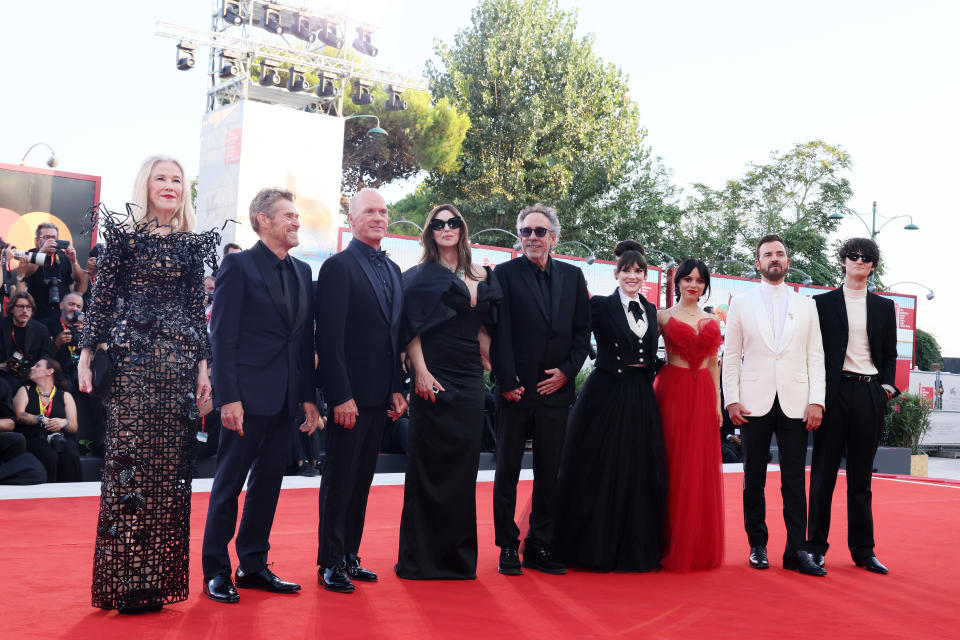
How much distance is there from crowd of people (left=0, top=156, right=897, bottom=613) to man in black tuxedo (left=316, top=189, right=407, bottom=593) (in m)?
0.01

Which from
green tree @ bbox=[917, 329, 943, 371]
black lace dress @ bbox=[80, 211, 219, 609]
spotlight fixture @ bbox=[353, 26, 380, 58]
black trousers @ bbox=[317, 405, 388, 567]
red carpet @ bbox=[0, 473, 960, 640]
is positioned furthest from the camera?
green tree @ bbox=[917, 329, 943, 371]

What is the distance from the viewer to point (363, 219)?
4238 millimetres

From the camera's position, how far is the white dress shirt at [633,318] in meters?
4.89

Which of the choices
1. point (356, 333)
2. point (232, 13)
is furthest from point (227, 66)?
point (356, 333)

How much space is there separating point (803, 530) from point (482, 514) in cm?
229

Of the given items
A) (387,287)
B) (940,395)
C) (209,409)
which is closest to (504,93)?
(940,395)

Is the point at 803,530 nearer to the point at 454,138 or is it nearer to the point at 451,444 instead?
the point at 451,444

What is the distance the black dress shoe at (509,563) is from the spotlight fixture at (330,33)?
974 inches

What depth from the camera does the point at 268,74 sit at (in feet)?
77.4

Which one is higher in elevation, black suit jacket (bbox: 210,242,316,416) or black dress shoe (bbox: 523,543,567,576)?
black suit jacket (bbox: 210,242,316,416)

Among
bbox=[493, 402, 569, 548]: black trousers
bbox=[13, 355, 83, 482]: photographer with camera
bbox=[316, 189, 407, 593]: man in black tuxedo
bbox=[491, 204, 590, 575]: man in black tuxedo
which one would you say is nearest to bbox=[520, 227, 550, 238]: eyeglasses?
bbox=[491, 204, 590, 575]: man in black tuxedo

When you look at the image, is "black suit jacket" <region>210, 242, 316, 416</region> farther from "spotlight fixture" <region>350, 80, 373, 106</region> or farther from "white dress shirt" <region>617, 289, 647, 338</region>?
"spotlight fixture" <region>350, 80, 373, 106</region>

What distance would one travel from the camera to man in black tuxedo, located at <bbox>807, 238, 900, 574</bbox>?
5051 mm

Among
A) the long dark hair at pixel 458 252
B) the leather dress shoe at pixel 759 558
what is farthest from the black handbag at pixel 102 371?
the leather dress shoe at pixel 759 558
